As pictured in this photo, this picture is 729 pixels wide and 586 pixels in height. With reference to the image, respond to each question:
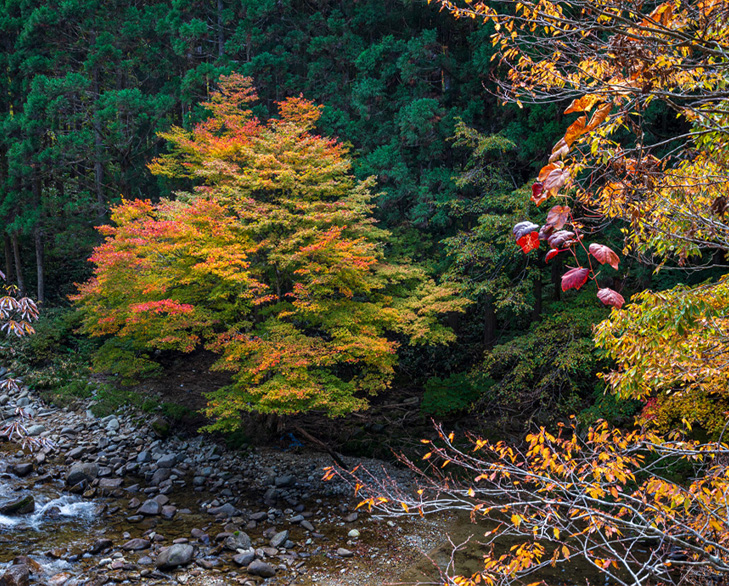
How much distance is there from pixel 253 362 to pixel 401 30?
38.6 feet

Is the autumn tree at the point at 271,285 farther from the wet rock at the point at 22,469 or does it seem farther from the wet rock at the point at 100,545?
the wet rock at the point at 22,469

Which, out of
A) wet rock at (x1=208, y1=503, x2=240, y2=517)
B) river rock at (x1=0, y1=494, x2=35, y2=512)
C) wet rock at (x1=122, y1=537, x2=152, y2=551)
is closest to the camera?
wet rock at (x1=122, y1=537, x2=152, y2=551)

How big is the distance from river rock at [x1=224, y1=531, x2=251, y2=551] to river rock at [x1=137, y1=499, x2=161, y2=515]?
142cm

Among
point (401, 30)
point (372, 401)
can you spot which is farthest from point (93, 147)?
point (372, 401)

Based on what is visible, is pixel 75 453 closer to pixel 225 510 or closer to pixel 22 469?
pixel 22 469

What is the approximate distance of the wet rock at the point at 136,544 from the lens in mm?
5984

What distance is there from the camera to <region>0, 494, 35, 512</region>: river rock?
21.3 feet

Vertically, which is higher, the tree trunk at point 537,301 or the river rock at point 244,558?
the tree trunk at point 537,301

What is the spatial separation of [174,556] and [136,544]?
2.36ft

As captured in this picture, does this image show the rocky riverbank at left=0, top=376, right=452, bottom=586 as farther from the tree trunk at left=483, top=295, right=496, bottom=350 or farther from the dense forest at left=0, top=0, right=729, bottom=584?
the tree trunk at left=483, top=295, right=496, bottom=350

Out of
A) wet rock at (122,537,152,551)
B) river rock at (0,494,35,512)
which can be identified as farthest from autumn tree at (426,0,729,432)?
river rock at (0,494,35,512)

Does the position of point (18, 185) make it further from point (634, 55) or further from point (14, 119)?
point (634, 55)

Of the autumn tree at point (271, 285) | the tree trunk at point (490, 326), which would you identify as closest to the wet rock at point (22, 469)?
the autumn tree at point (271, 285)

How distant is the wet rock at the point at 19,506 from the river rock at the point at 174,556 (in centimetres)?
247
